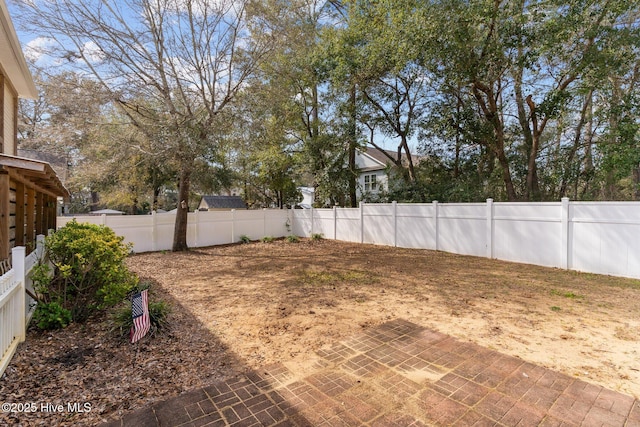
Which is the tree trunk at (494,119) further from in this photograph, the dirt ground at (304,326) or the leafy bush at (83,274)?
the leafy bush at (83,274)

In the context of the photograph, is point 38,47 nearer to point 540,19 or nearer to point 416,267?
point 416,267

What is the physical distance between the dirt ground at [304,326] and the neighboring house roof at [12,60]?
4243 millimetres

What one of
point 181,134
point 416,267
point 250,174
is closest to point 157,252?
point 181,134

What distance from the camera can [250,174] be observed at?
20547 mm

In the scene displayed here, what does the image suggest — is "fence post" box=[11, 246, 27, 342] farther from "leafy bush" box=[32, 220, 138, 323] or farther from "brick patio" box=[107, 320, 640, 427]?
"brick patio" box=[107, 320, 640, 427]

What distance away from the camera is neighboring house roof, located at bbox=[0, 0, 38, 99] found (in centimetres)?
439

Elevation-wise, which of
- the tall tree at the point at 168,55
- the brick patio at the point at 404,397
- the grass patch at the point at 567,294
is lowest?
the brick patio at the point at 404,397

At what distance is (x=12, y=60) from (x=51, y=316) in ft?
15.0

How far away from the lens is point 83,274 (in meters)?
3.95

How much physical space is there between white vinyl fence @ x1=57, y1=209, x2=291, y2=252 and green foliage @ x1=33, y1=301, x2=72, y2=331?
6.27 metres

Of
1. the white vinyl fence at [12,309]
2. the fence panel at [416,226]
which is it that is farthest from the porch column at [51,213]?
the fence panel at [416,226]

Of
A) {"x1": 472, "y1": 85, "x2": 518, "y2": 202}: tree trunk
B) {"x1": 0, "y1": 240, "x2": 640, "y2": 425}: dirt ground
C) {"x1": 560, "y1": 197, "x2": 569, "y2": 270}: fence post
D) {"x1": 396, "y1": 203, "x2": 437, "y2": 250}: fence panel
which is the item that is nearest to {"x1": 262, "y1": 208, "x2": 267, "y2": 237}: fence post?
{"x1": 396, "y1": 203, "x2": 437, "y2": 250}: fence panel

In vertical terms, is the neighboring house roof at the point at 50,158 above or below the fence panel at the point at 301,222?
above

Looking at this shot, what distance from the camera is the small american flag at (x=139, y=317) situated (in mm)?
3496
